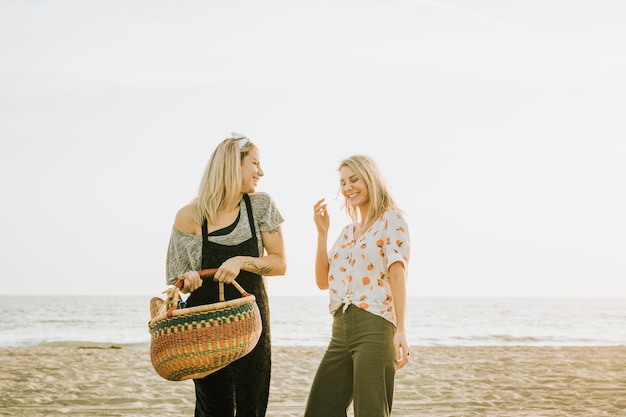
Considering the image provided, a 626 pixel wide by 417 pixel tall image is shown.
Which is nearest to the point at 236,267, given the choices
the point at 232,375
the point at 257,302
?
the point at 257,302

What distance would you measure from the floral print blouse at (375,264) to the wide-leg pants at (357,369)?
46 mm

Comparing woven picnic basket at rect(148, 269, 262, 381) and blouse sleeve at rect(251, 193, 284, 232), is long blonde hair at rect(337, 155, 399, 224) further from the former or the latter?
woven picnic basket at rect(148, 269, 262, 381)

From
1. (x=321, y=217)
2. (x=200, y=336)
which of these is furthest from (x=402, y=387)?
(x=200, y=336)

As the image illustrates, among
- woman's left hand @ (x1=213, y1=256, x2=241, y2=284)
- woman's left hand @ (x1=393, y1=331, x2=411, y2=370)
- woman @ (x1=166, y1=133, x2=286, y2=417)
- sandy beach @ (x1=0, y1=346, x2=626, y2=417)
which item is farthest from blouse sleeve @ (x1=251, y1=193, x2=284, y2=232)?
sandy beach @ (x1=0, y1=346, x2=626, y2=417)

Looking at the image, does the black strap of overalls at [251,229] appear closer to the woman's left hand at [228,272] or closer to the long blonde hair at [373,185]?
the woman's left hand at [228,272]

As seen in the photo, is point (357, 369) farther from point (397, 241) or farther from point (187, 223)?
point (187, 223)

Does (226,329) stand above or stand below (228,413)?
above

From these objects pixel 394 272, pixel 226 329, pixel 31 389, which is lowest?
pixel 31 389

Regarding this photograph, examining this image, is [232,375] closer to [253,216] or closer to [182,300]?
[182,300]

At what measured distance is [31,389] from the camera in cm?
823

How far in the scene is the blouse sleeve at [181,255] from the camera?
303 cm

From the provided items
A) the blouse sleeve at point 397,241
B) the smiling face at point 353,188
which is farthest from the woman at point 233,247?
the blouse sleeve at point 397,241

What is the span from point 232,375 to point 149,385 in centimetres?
606

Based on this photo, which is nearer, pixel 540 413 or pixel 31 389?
pixel 540 413
